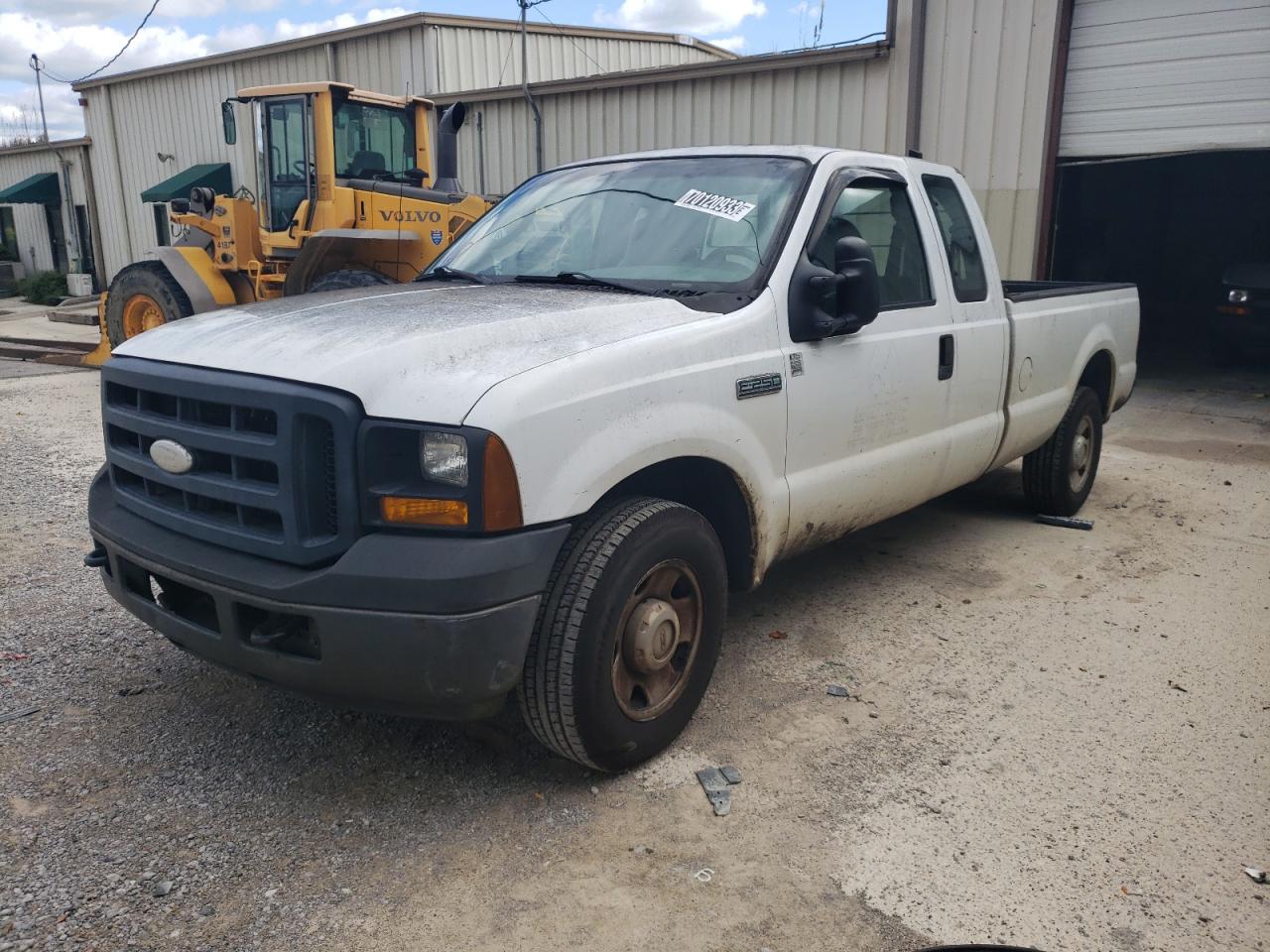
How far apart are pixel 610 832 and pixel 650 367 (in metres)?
1.38

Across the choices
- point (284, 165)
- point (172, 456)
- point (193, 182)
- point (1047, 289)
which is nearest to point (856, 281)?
point (172, 456)

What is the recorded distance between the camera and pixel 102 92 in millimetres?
24828

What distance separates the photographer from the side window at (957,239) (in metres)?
4.82

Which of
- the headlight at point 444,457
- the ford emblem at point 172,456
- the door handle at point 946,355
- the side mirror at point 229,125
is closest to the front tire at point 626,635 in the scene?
the headlight at point 444,457

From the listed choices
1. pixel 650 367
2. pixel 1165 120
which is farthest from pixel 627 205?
pixel 1165 120

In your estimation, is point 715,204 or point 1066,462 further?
point 1066,462

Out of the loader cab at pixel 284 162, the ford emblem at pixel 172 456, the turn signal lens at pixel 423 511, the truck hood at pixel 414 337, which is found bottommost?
the turn signal lens at pixel 423 511

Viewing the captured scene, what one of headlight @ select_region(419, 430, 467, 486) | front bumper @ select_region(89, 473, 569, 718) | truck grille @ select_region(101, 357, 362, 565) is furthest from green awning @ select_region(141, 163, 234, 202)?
headlight @ select_region(419, 430, 467, 486)

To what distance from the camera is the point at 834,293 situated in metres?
3.73

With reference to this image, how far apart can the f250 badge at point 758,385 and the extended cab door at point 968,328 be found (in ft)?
4.48

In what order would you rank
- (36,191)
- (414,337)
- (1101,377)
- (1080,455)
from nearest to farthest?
(414,337) → (1080,455) → (1101,377) → (36,191)

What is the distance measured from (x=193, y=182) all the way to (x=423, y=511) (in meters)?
21.6

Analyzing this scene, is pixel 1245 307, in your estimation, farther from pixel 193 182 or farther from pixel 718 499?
pixel 193 182

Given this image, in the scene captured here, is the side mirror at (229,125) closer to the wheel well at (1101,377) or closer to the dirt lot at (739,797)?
the dirt lot at (739,797)
